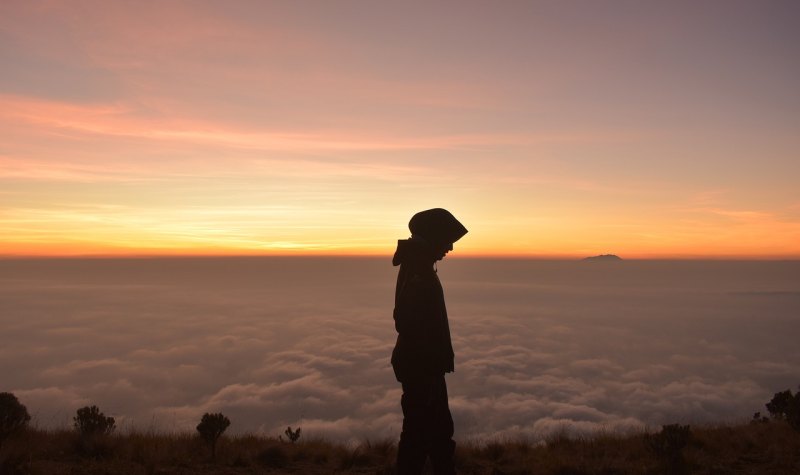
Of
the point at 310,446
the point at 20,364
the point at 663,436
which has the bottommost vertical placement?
the point at 20,364

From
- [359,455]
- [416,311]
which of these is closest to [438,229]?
[416,311]

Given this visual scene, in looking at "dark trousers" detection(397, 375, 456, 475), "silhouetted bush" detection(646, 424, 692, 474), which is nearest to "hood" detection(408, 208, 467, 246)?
"dark trousers" detection(397, 375, 456, 475)

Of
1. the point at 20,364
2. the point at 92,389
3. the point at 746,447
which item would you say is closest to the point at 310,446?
the point at 746,447

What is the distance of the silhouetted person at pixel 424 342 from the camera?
4219mm

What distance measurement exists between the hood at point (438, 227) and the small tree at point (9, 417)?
268 inches

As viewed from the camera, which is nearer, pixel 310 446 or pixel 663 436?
pixel 663 436

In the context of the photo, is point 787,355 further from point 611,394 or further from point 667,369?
point 611,394

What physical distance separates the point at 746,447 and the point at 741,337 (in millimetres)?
211349

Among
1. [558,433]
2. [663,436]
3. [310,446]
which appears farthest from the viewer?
[558,433]

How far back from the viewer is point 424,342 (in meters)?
4.23

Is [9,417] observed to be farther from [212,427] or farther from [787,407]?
[787,407]

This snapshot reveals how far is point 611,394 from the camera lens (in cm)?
11162

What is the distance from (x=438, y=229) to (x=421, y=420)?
61.3 inches

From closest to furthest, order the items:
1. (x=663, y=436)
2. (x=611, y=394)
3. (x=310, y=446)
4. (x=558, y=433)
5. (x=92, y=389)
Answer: (x=663, y=436), (x=310, y=446), (x=558, y=433), (x=611, y=394), (x=92, y=389)
